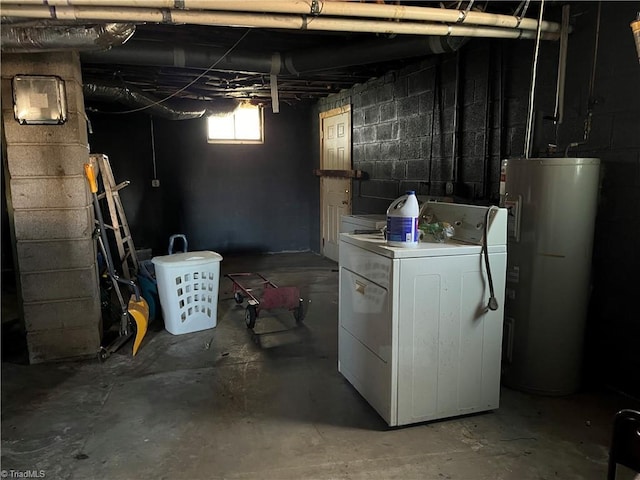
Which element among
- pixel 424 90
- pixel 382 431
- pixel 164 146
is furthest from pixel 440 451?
pixel 164 146

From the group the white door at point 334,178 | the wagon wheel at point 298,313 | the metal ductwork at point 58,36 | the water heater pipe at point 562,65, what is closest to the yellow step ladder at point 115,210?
the metal ductwork at point 58,36

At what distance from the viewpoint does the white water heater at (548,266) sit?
2.52 metres

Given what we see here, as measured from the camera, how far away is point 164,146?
6547 mm

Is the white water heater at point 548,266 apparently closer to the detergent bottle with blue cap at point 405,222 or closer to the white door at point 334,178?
the detergent bottle with blue cap at point 405,222

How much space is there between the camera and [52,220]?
3072 millimetres

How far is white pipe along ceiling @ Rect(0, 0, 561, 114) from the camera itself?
7.19 ft

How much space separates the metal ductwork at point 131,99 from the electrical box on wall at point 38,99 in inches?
65.2

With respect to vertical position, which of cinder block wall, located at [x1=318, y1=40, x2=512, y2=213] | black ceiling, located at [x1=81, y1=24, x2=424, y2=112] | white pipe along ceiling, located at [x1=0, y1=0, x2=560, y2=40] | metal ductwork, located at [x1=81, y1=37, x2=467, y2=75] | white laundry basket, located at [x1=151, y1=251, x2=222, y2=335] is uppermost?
black ceiling, located at [x1=81, y1=24, x2=424, y2=112]

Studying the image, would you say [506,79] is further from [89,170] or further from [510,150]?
[89,170]

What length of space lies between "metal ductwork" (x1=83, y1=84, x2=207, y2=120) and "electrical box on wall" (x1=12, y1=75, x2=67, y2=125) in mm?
1655

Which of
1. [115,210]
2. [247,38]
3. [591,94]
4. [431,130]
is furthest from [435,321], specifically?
[115,210]

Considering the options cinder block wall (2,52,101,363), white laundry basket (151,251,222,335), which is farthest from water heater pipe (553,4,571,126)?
cinder block wall (2,52,101,363)

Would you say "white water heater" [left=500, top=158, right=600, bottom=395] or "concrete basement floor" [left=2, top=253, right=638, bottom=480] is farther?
"white water heater" [left=500, top=158, right=600, bottom=395]

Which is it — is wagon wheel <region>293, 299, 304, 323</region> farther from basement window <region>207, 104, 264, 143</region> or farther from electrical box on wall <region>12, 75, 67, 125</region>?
basement window <region>207, 104, 264, 143</region>
